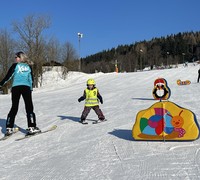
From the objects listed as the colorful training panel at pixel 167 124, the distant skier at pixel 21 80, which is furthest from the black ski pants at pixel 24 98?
the colorful training panel at pixel 167 124

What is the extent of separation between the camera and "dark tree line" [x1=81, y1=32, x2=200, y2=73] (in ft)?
410

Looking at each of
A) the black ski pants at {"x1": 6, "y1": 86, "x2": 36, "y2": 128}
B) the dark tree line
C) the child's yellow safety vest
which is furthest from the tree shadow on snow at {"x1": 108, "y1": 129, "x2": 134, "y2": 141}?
the dark tree line

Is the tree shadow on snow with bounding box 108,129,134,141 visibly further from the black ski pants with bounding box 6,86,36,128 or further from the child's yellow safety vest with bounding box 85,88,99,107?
the black ski pants with bounding box 6,86,36,128

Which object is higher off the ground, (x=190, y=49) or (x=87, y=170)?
(x=190, y=49)

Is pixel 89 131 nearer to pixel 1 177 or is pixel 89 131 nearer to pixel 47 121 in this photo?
pixel 47 121

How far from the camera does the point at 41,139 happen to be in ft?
22.1

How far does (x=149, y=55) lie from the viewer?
138m

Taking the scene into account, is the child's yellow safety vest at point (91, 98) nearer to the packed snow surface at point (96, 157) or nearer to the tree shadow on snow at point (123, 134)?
the packed snow surface at point (96, 157)

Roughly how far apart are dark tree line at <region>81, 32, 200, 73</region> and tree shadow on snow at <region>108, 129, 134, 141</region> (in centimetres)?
11016

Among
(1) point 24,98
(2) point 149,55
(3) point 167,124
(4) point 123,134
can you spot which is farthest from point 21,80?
(2) point 149,55

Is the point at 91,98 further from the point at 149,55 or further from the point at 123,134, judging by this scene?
the point at 149,55

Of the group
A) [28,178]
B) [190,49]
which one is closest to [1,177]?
[28,178]

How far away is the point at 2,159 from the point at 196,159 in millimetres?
3228

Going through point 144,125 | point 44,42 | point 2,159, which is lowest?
point 2,159
